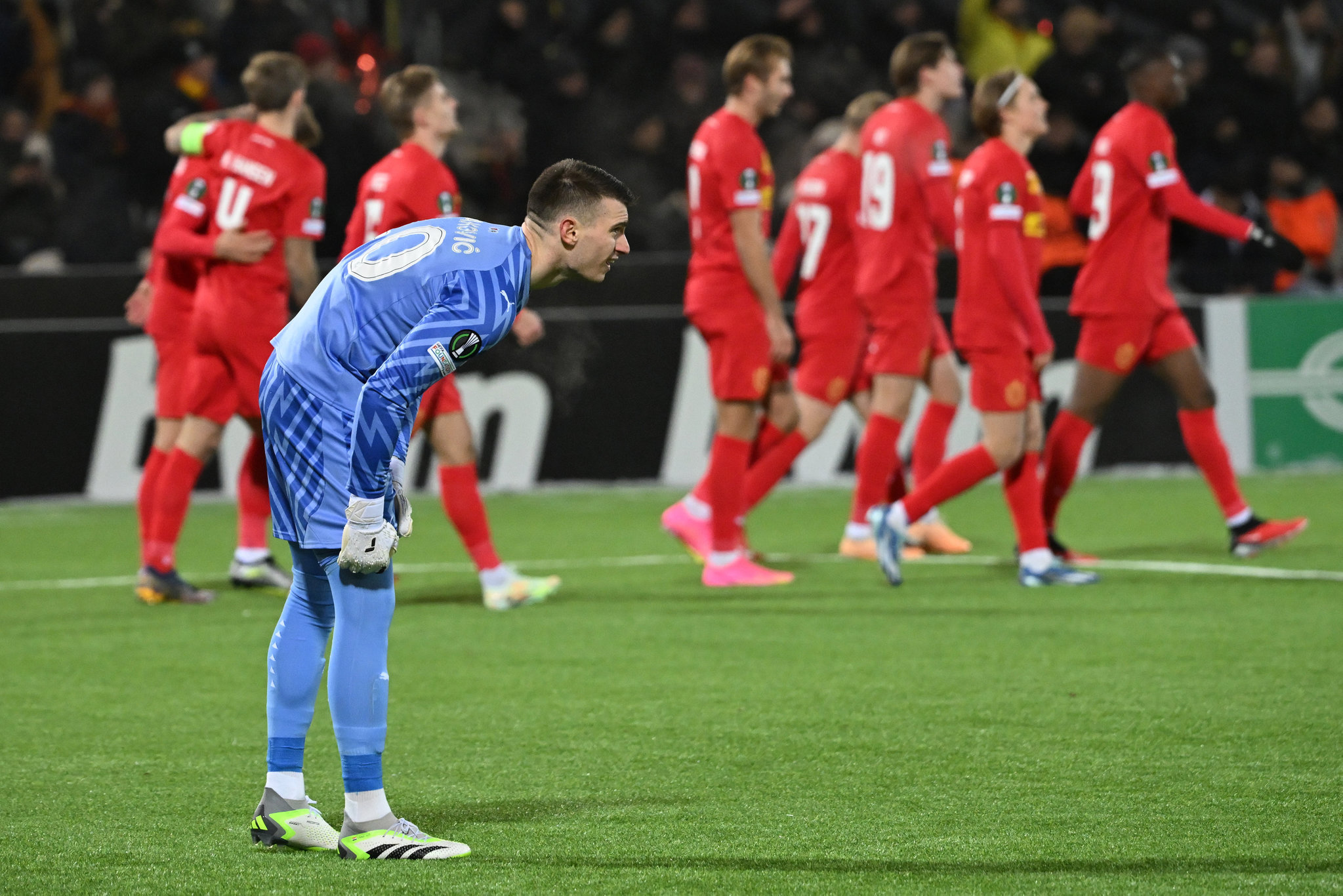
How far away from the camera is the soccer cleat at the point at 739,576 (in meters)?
8.52

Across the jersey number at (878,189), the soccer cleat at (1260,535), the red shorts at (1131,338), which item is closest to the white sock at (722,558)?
the jersey number at (878,189)

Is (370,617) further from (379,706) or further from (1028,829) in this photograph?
(1028,829)

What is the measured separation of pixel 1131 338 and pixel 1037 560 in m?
1.22

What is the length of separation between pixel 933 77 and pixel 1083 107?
19.7 feet

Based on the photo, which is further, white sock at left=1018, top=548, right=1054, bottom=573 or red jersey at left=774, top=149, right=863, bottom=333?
red jersey at left=774, top=149, right=863, bottom=333

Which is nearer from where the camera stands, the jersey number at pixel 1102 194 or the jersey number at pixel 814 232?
the jersey number at pixel 1102 194

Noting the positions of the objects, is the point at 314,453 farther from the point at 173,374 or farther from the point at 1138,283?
the point at 1138,283

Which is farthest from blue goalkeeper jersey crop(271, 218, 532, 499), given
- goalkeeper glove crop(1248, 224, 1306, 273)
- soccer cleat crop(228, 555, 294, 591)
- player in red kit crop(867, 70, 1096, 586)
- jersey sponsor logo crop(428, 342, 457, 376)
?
goalkeeper glove crop(1248, 224, 1306, 273)

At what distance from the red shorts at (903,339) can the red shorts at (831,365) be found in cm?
24

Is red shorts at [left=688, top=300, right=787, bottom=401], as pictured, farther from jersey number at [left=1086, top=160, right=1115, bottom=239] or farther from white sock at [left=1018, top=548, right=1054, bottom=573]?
jersey number at [left=1086, top=160, right=1115, bottom=239]

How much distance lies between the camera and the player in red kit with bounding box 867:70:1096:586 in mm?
8039

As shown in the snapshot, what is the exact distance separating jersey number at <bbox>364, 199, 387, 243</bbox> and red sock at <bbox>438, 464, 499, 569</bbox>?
1.05 metres

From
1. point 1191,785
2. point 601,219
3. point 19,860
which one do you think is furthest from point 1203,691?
point 19,860

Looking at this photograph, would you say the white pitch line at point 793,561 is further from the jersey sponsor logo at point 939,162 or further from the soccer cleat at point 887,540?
the jersey sponsor logo at point 939,162
